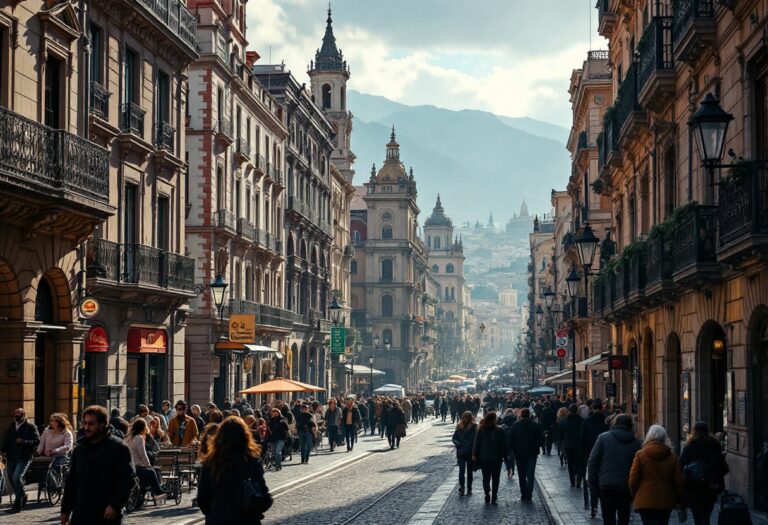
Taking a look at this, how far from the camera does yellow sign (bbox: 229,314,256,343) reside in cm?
4466

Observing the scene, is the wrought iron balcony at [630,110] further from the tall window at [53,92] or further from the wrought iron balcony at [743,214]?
the tall window at [53,92]

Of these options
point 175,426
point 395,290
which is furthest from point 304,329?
point 395,290


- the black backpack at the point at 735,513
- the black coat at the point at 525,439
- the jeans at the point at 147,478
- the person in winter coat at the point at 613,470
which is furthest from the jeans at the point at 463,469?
the black backpack at the point at 735,513

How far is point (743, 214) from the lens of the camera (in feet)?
60.8

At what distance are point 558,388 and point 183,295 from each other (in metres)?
46.6

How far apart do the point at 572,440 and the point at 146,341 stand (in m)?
12.7

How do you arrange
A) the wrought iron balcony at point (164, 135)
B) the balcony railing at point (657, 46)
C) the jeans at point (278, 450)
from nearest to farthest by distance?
the balcony railing at point (657, 46), the jeans at point (278, 450), the wrought iron balcony at point (164, 135)

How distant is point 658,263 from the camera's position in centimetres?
2645

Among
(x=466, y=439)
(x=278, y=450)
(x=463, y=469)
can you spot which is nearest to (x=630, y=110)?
(x=466, y=439)

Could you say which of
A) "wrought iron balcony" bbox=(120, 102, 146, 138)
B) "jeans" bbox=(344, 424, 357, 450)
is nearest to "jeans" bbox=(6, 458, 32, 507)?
"wrought iron balcony" bbox=(120, 102, 146, 138)

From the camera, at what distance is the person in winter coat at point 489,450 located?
2438 centimetres

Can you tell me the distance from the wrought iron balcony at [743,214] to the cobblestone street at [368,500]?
17.8 ft

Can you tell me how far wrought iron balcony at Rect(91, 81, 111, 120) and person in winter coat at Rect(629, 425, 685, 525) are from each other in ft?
65.8

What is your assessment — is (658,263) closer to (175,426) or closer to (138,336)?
(175,426)
